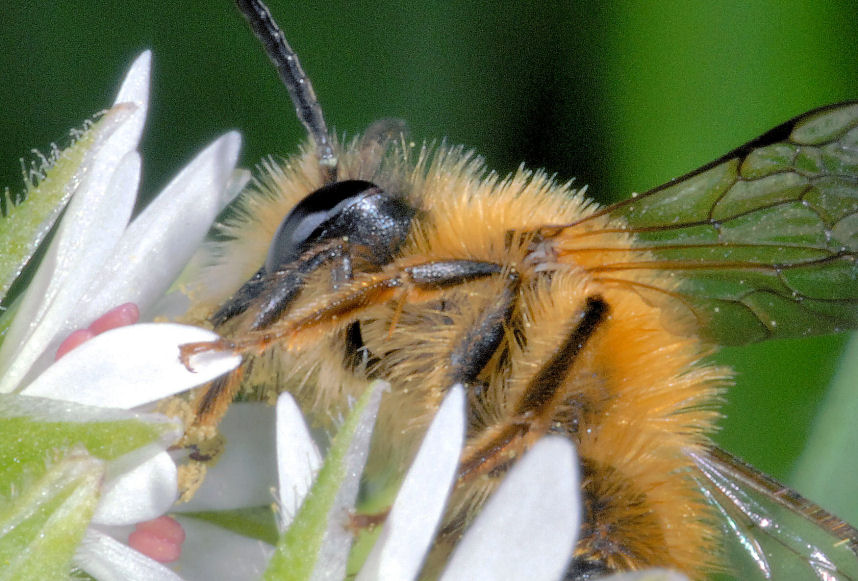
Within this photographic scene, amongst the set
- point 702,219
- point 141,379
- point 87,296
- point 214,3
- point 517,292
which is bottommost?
point 141,379

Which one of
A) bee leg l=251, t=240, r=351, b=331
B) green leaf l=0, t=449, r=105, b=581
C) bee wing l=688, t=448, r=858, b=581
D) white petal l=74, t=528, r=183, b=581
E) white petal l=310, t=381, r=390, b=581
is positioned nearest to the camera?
green leaf l=0, t=449, r=105, b=581

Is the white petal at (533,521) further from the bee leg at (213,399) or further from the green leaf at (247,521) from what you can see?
the green leaf at (247,521)

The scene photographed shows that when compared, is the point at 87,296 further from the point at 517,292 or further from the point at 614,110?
the point at 614,110

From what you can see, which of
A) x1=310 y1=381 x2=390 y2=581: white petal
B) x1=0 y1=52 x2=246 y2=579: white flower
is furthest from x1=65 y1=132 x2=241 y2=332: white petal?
x1=310 y1=381 x2=390 y2=581: white petal

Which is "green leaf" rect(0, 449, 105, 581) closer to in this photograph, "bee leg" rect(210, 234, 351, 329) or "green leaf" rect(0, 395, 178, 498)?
"green leaf" rect(0, 395, 178, 498)

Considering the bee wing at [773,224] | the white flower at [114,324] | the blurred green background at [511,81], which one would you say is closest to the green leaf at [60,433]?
the white flower at [114,324]

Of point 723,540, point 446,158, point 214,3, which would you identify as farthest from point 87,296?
point 214,3

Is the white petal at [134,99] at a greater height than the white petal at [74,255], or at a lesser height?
greater
